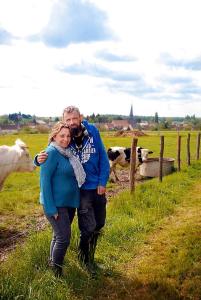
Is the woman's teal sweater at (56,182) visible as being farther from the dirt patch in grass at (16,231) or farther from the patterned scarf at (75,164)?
the dirt patch in grass at (16,231)

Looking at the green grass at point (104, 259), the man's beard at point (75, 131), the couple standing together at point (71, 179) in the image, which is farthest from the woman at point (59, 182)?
the green grass at point (104, 259)

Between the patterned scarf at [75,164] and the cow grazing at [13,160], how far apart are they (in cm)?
435

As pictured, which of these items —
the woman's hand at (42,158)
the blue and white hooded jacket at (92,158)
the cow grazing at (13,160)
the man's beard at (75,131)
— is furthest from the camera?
the cow grazing at (13,160)

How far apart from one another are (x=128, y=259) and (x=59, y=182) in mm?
1932

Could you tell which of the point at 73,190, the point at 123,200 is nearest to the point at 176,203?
the point at 123,200

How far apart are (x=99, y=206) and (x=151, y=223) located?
9.14 ft

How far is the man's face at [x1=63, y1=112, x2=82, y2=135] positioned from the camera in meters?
4.57

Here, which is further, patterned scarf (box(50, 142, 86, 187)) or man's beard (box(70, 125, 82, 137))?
man's beard (box(70, 125, 82, 137))

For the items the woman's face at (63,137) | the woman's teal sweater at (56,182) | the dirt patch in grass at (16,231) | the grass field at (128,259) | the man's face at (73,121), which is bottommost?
the dirt patch in grass at (16,231)

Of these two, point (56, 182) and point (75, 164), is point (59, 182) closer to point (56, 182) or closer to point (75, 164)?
point (56, 182)

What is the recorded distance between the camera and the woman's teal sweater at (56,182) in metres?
4.45

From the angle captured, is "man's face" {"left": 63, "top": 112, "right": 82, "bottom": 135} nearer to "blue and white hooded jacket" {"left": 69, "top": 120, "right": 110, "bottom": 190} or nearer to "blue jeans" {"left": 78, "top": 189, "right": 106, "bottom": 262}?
"blue and white hooded jacket" {"left": 69, "top": 120, "right": 110, "bottom": 190}

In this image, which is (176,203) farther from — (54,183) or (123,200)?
(54,183)

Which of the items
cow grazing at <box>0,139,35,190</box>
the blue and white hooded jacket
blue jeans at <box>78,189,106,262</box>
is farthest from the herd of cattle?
the blue and white hooded jacket
